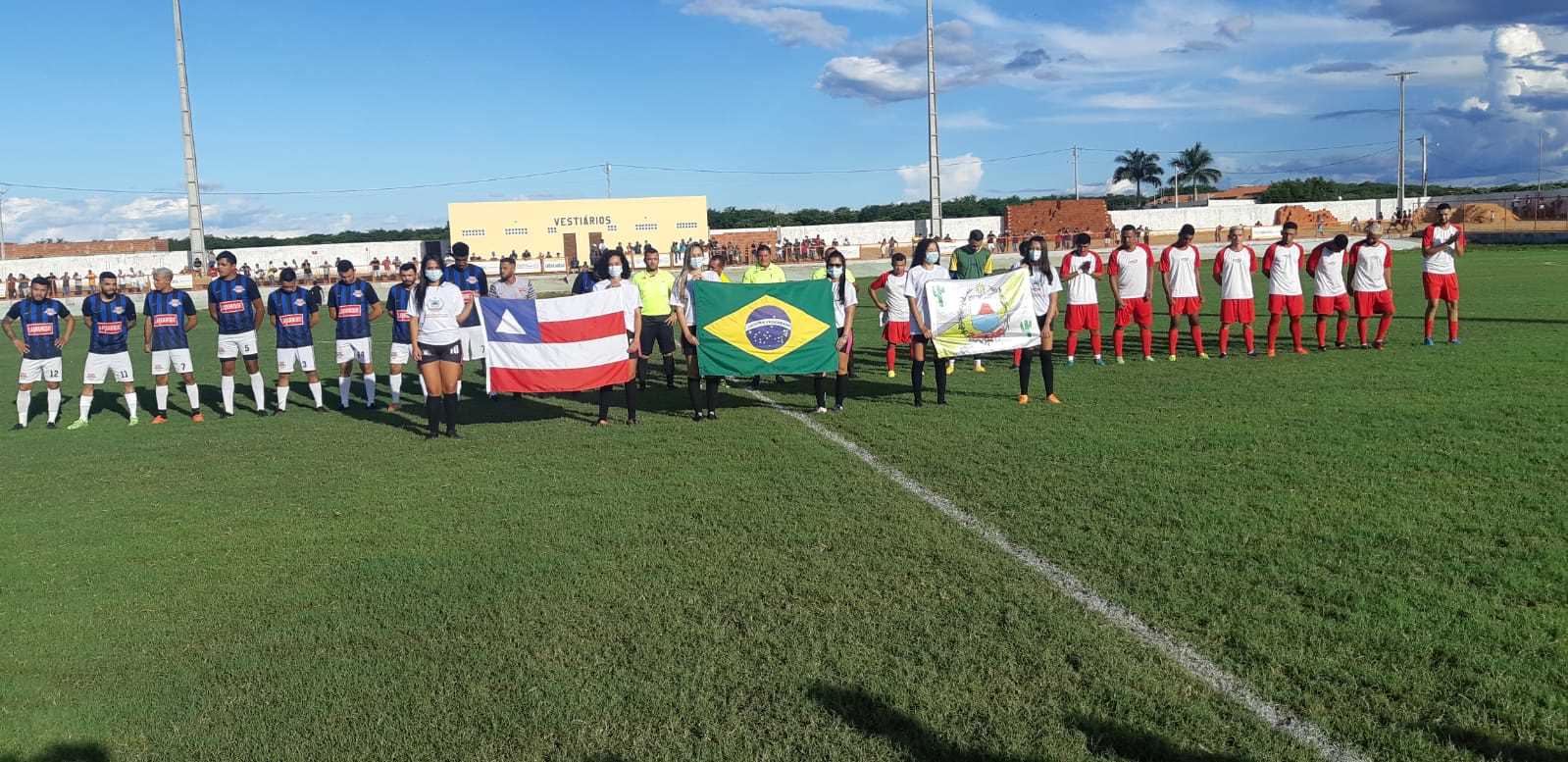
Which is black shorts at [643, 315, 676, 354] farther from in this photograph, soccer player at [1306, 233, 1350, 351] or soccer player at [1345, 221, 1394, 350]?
soccer player at [1345, 221, 1394, 350]

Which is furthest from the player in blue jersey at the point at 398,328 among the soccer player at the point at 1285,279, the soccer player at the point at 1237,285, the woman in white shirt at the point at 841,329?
the soccer player at the point at 1285,279

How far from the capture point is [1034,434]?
9.42 metres

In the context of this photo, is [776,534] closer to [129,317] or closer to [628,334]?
[628,334]

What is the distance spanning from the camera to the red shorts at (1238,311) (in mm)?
14500

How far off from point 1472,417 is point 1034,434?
3816mm

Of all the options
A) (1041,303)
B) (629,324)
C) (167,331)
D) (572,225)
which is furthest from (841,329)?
(572,225)

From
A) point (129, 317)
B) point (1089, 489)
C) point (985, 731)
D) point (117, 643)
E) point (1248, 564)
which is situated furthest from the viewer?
point (129, 317)

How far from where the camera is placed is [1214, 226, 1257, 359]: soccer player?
1435cm

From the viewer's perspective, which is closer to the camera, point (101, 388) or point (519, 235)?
point (101, 388)

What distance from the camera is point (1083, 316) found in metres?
14.3

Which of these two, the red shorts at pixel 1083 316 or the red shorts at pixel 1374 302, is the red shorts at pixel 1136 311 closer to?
the red shorts at pixel 1083 316

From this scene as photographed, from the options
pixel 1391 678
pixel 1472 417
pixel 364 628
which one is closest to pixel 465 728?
pixel 364 628

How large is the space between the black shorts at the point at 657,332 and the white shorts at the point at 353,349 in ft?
11.5

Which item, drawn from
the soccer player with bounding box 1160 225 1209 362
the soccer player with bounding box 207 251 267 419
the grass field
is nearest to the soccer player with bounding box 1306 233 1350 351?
the soccer player with bounding box 1160 225 1209 362
